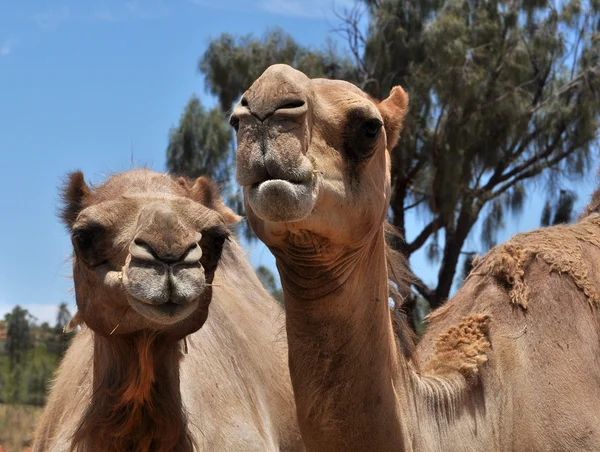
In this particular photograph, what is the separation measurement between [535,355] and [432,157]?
52.7 feet

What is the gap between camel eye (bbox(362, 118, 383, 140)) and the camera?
11.3ft

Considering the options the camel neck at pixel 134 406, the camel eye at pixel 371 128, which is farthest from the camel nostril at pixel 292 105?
the camel neck at pixel 134 406

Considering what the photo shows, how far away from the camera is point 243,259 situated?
705 cm

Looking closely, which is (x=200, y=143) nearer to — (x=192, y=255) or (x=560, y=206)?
(x=560, y=206)

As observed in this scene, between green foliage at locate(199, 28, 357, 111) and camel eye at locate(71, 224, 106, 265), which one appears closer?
camel eye at locate(71, 224, 106, 265)

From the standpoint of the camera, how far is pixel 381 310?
372 cm

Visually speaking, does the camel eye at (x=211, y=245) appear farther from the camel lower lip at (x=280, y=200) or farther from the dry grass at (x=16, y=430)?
the dry grass at (x=16, y=430)

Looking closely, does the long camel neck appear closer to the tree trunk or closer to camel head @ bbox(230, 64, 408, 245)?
camel head @ bbox(230, 64, 408, 245)

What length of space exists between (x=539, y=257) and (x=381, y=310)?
1199 millimetres

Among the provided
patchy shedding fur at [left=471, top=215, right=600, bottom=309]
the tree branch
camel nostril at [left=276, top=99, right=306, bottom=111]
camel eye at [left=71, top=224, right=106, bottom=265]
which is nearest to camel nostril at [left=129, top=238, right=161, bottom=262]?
camel eye at [left=71, top=224, right=106, bottom=265]

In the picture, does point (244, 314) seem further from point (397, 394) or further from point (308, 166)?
point (308, 166)

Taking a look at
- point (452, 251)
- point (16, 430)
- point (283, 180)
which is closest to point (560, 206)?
point (452, 251)

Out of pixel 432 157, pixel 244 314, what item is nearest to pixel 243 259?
pixel 244 314

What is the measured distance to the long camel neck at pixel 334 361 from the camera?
11.6 feet
